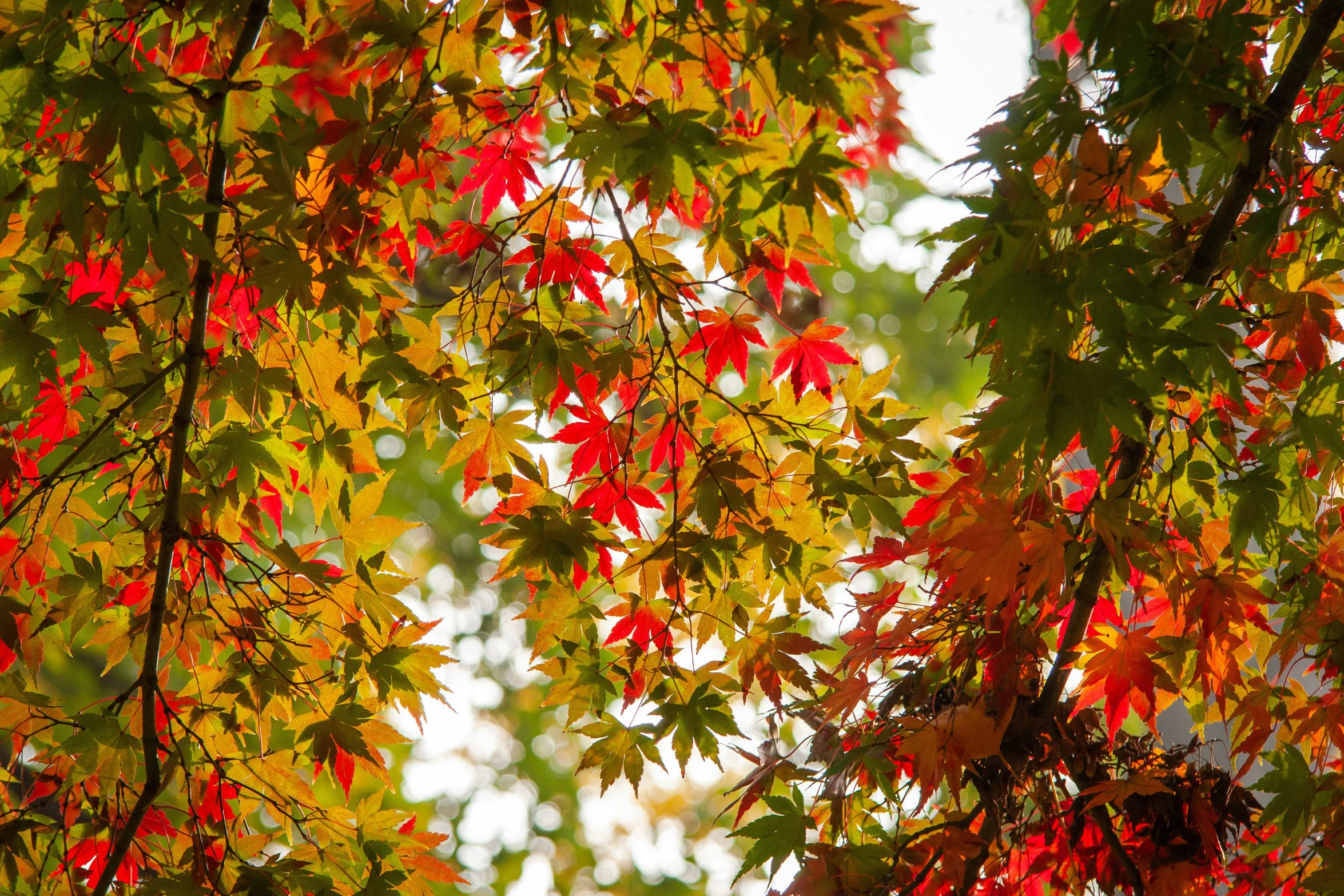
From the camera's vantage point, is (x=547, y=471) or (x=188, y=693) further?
(x=188, y=693)

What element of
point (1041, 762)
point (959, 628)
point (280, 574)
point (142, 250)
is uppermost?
point (142, 250)

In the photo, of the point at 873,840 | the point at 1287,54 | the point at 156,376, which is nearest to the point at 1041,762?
the point at 873,840

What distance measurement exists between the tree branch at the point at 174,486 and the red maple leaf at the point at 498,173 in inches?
11.9

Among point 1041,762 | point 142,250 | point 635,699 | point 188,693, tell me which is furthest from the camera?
point 188,693

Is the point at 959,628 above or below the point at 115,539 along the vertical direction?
below

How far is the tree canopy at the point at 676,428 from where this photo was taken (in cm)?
100

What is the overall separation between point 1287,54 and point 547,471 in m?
1.10

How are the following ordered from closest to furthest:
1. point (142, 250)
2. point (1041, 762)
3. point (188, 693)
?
1. point (142, 250)
2. point (1041, 762)
3. point (188, 693)

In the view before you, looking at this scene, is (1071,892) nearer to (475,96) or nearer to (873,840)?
(873,840)

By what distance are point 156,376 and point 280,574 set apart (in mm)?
290

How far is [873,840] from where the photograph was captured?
1.44 m

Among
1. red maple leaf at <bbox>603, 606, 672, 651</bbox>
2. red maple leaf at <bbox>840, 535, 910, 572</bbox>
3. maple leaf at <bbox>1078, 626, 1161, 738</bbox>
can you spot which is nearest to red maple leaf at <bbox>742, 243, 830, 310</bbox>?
red maple leaf at <bbox>840, 535, 910, 572</bbox>

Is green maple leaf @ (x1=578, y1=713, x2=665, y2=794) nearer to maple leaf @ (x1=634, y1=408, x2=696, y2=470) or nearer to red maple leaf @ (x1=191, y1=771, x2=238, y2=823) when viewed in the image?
maple leaf @ (x1=634, y1=408, x2=696, y2=470)

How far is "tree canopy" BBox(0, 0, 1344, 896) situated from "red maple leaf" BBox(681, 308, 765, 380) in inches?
0.6
